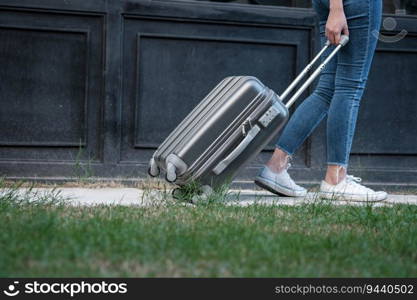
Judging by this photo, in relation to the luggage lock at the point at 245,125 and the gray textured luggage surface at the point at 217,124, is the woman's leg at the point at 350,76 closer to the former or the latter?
the gray textured luggage surface at the point at 217,124

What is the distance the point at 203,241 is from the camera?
8.66 feet

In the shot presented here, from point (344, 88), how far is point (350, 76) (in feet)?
0.22

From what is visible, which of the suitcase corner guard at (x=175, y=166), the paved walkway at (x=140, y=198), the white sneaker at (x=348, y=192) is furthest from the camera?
the white sneaker at (x=348, y=192)

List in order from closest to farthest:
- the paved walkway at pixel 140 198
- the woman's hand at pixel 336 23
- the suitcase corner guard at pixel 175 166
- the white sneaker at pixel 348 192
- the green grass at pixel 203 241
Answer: the green grass at pixel 203 241, the suitcase corner guard at pixel 175 166, the paved walkway at pixel 140 198, the woman's hand at pixel 336 23, the white sneaker at pixel 348 192

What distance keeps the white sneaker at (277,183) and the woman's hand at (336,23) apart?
28.9 inches

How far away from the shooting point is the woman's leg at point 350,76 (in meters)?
4.15

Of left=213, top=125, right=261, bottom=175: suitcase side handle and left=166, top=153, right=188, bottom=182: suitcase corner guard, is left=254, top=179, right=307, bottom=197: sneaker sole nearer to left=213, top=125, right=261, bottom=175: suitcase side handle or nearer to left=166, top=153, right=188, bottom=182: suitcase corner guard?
left=213, top=125, right=261, bottom=175: suitcase side handle

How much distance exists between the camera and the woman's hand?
4.08 m

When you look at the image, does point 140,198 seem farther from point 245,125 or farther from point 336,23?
point 336,23

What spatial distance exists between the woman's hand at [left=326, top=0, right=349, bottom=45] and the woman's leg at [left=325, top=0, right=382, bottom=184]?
0.28ft

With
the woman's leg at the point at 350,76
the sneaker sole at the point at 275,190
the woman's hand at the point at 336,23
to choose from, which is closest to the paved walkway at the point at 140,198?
the sneaker sole at the point at 275,190

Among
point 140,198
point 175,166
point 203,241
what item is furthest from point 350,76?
point 203,241

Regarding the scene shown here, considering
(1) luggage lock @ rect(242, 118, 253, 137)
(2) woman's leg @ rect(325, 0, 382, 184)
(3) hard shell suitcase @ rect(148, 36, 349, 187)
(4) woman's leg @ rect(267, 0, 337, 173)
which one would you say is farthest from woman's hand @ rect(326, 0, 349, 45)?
(1) luggage lock @ rect(242, 118, 253, 137)

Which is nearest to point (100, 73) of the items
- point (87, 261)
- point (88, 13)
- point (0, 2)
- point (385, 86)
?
point (88, 13)
